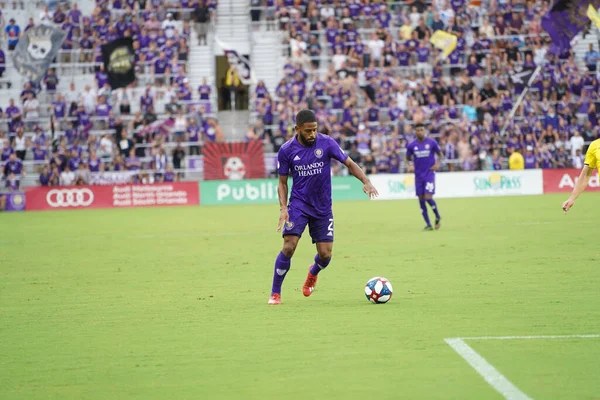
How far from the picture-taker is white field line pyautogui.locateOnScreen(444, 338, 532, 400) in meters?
5.89

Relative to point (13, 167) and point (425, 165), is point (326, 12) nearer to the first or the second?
point (13, 167)

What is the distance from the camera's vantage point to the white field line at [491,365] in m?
5.92

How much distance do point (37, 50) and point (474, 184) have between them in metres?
19.1

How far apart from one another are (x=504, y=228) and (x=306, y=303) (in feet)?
37.8

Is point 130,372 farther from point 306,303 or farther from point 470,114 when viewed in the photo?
point 470,114

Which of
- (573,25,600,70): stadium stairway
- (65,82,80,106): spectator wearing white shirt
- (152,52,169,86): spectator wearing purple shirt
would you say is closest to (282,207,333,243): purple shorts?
(152,52,169,86): spectator wearing purple shirt

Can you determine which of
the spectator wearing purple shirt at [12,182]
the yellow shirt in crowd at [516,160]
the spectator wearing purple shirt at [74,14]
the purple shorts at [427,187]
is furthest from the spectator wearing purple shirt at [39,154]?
the purple shorts at [427,187]

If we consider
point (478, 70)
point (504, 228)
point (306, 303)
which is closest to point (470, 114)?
point (478, 70)

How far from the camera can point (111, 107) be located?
38.7 metres

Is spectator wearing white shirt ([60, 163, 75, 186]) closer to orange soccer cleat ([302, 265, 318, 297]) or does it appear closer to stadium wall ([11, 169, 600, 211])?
stadium wall ([11, 169, 600, 211])

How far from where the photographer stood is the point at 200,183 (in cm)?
3700

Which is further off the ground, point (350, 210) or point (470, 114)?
point (470, 114)

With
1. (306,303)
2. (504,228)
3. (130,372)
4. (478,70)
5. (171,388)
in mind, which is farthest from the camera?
(478,70)

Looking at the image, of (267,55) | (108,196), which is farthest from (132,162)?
(267,55)
